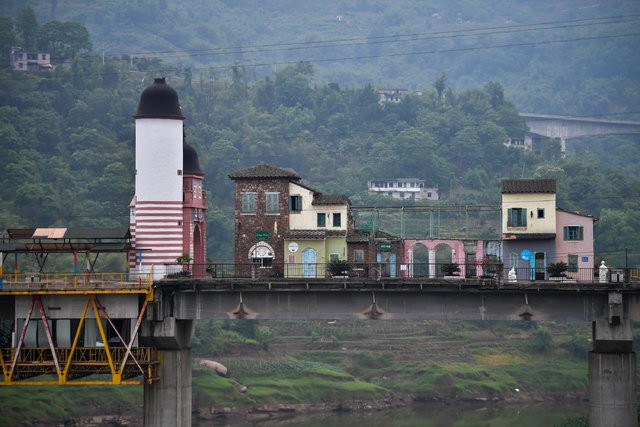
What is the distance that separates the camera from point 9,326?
3713 inches

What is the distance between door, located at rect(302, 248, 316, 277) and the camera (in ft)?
343

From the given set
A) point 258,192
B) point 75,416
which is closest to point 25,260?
point 75,416

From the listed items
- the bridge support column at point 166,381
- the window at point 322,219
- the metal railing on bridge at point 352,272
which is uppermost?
the window at point 322,219

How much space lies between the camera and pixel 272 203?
105812 mm

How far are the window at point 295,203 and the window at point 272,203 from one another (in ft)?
3.66

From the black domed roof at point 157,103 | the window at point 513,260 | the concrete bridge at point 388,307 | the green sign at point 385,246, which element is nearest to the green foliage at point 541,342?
the green sign at point 385,246

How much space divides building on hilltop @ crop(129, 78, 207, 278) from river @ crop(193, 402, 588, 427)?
126 feet

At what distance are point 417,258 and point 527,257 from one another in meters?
94.5

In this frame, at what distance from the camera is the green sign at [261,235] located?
10525 cm

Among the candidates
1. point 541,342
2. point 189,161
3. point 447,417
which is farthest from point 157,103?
point 541,342

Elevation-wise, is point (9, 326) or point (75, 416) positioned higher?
point (9, 326)

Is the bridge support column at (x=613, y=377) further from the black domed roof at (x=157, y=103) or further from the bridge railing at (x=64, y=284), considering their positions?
the black domed roof at (x=157, y=103)

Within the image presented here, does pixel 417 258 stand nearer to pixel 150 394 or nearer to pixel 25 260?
pixel 25 260

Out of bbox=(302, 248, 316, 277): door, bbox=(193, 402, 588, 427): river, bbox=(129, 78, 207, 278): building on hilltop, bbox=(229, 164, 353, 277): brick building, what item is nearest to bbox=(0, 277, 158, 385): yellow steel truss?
bbox=(129, 78, 207, 278): building on hilltop
